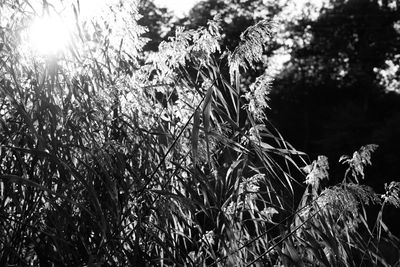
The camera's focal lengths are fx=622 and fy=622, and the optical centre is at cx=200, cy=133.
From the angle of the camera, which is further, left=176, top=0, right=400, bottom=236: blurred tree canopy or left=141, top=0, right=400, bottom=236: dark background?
left=176, top=0, right=400, bottom=236: blurred tree canopy

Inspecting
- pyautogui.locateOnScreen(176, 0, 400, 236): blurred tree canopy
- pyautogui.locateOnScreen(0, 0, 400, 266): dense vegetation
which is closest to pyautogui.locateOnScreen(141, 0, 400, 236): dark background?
pyautogui.locateOnScreen(176, 0, 400, 236): blurred tree canopy

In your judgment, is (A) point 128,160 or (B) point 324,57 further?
(B) point 324,57

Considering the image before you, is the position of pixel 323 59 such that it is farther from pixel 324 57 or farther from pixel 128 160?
pixel 128 160

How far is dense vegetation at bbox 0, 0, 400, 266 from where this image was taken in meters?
1.50

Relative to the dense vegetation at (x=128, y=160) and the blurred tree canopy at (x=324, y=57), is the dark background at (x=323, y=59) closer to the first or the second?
the blurred tree canopy at (x=324, y=57)

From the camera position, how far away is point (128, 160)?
1.67 metres

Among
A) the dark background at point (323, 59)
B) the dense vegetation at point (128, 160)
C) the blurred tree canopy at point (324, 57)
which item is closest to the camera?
the dense vegetation at point (128, 160)

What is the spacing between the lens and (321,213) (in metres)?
1.69

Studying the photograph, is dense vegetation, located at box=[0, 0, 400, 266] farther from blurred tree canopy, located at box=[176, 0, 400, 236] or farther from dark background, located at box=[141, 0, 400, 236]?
blurred tree canopy, located at box=[176, 0, 400, 236]

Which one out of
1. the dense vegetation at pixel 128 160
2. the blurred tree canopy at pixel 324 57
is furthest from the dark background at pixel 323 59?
the dense vegetation at pixel 128 160

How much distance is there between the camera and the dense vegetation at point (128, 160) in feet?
4.92

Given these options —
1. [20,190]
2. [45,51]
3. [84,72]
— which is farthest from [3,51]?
[20,190]

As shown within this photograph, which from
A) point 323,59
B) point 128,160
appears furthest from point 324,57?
point 128,160

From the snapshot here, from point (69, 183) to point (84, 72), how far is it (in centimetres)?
45
